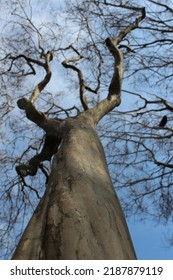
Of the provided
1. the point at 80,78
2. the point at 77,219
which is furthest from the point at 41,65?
the point at 77,219

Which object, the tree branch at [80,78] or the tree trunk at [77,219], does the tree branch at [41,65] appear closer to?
the tree branch at [80,78]

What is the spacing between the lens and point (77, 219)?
2.05 metres

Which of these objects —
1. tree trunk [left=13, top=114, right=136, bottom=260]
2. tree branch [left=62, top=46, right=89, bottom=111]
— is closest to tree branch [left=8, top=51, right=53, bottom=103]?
tree branch [left=62, top=46, right=89, bottom=111]

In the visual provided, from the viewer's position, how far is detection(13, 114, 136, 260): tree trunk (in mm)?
1874

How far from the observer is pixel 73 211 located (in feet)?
6.95

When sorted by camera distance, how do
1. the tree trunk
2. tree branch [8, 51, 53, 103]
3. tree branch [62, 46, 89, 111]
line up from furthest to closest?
tree branch [62, 46, 89, 111], tree branch [8, 51, 53, 103], the tree trunk

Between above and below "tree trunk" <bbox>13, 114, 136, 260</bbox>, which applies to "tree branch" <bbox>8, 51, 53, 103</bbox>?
above

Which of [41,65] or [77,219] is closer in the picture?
[77,219]

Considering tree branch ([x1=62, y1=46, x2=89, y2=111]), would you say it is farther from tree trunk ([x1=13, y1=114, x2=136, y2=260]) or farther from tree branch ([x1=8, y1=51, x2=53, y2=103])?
tree trunk ([x1=13, y1=114, x2=136, y2=260])

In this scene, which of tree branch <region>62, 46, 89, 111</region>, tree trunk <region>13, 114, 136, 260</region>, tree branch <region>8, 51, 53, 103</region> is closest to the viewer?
tree trunk <region>13, 114, 136, 260</region>

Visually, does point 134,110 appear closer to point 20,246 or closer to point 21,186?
point 21,186

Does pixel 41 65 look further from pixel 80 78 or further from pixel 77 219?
pixel 77 219
